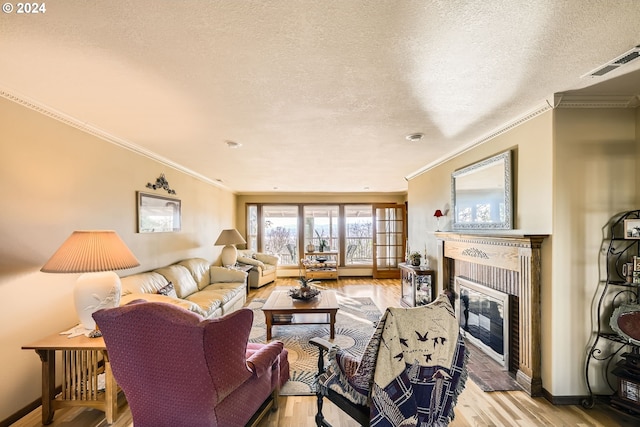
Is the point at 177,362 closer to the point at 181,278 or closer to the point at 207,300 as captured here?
the point at 207,300

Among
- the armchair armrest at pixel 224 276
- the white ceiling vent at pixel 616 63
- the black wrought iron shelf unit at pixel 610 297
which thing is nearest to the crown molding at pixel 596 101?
the white ceiling vent at pixel 616 63

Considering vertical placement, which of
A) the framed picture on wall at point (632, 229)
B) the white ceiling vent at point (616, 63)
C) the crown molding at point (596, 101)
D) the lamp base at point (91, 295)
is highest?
the white ceiling vent at point (616, 63)

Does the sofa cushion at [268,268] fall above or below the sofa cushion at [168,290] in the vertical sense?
Result: below

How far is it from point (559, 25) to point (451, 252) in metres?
2.78

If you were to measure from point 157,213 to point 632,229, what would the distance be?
4.97 metres

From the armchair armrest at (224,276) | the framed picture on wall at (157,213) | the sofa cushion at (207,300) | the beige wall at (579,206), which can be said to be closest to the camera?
the beige wall at (579,206)

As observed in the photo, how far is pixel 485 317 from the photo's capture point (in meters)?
3.15

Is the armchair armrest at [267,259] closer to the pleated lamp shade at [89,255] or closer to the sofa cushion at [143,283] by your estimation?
the sofa cushion at [143,283]

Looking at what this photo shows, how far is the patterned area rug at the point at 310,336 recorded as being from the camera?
266cm

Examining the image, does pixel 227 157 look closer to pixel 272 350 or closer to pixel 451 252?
pixel 272 350

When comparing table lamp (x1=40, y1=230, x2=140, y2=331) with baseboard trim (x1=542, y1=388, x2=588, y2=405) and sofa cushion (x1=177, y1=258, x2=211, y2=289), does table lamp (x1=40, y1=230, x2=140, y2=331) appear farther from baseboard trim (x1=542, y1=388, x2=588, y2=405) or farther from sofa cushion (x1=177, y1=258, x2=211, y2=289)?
baseboard trim (x1=542, y1=388, x2=588, y2=405)

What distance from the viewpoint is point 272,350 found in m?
1.96

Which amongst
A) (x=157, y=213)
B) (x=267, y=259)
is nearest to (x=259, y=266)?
(x=267, y=259)

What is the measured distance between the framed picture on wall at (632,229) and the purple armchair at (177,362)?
108 inches
